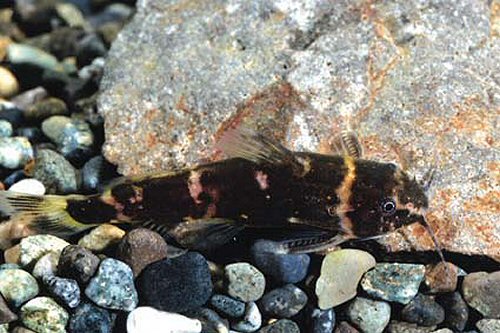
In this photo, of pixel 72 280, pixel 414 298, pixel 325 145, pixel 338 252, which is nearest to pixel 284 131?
pixel 325 145

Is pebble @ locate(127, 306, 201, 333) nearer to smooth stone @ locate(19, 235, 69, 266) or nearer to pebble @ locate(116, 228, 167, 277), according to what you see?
pebble @ locate(116, 228, 167, 277)

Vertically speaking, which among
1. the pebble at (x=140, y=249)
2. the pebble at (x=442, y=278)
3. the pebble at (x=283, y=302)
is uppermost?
the pebble at (x=140, y=249)

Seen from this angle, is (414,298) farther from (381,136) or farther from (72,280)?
(72,280)

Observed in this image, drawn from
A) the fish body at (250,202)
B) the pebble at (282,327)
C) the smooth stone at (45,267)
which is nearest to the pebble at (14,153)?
the fish body at (250,202)

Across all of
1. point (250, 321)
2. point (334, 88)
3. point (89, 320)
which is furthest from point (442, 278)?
point (89, 320)

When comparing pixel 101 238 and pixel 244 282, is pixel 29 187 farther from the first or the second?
pixel 244 282

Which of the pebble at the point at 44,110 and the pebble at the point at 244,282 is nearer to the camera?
the pebble at the point at 244,282

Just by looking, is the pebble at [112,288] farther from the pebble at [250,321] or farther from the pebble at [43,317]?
the pebble at [250,321]
